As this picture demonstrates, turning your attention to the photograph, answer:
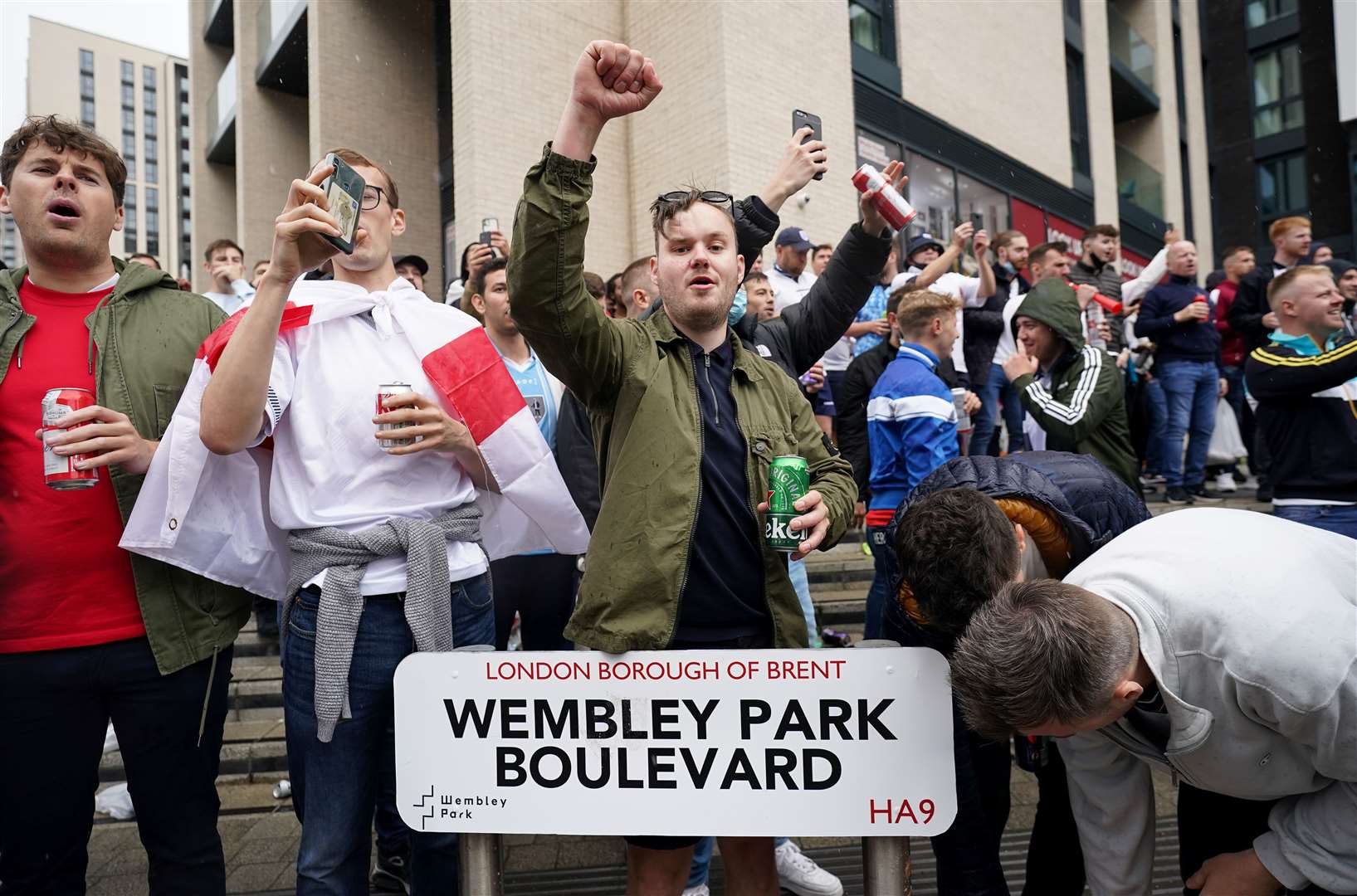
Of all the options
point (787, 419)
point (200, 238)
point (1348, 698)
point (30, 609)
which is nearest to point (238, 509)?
point (30, 609)

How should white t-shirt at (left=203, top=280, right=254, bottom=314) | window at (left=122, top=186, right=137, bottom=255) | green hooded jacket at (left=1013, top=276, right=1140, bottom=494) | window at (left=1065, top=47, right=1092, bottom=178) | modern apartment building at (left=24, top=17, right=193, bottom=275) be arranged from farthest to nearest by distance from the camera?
window at (left=122, top=186, right=137, bottom=255), modern apartment building at (left=24, top=17, right=193, bottom=275), window at (left=1065, top=47, right=1092, bottom=178), white t-shirt at (left=203, top=280, right=254, bottom=314), green hooded jacket at (left=1013, top=276, right=1140, bottom=494)

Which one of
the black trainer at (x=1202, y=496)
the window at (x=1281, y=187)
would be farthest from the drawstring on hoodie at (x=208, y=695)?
the window at (x=1281, y=187)

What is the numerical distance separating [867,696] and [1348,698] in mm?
872

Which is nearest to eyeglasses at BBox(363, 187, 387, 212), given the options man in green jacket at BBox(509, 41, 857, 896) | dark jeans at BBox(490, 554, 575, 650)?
man in green jacket at BBox(509, 41, 857, 896)

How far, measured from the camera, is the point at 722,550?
7.17ft

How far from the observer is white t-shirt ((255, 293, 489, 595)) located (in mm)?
2145

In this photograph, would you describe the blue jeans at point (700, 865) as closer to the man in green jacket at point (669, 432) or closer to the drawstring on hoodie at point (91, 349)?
the man in green jacket at point (669, 432)

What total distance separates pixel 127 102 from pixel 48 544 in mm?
110340

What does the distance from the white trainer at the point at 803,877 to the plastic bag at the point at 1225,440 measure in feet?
21.0

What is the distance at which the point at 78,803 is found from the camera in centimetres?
217

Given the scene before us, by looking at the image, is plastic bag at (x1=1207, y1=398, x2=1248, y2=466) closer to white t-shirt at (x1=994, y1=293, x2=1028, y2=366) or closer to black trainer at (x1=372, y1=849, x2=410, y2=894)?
white t-shirt at (x1=994, y1=293, x2=1028, y2=366)

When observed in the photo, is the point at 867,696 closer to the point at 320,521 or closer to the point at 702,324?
the point at 702,324

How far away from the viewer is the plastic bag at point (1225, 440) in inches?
316

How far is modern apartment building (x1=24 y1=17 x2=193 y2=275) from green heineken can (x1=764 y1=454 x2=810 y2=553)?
52.5 metres
